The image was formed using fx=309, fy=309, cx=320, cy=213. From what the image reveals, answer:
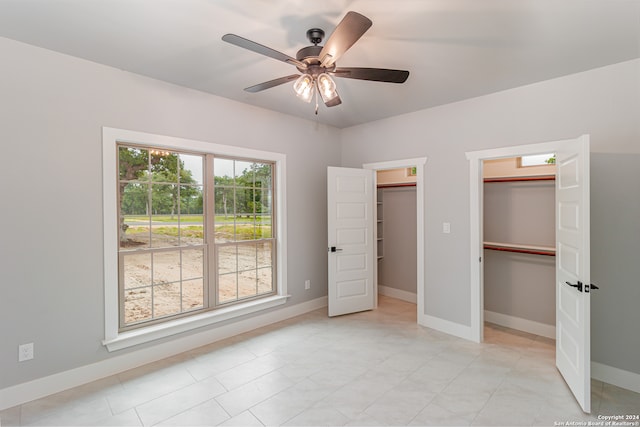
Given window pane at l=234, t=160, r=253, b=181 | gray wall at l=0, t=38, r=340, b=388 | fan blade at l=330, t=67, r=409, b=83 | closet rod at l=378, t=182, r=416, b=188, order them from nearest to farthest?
fan blade at l=330, t=67, r=409, b=83
gray wall at l=0, t=38, r=340, b=388
window pane at l=234, t=160, r=253, b=181
closet rod at l=378, t=182, r=416, b=188

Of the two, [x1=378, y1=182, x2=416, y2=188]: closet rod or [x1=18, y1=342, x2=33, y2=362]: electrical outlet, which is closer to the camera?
[x1=18, y1=342, x2=33, y2=362]: electrical outlet

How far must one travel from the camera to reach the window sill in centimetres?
280

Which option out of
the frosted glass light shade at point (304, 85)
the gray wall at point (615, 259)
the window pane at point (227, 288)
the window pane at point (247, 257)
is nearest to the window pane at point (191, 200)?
the window pane at point (247, 257)

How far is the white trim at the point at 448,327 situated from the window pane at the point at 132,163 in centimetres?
369

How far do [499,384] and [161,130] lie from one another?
3864mm

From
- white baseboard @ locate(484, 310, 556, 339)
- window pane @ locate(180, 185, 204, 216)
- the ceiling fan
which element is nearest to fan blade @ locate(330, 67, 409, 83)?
the ceiling fan

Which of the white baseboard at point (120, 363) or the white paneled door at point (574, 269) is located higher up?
the white paneled door at point (574, 269)

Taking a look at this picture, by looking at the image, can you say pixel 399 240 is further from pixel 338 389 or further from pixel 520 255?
pixel 338 389

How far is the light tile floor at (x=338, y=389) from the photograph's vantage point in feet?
7.14

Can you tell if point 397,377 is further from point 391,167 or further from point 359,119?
point 359,119

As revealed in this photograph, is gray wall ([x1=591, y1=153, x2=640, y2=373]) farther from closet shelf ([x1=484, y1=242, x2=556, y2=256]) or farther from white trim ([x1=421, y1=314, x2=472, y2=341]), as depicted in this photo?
white trim ([x1=421, y1=314, x2=472, y2=341])

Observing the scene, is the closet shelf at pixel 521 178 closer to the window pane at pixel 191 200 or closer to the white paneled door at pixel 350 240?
the white paneled door at pixel 350 240

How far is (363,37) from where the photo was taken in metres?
2.25

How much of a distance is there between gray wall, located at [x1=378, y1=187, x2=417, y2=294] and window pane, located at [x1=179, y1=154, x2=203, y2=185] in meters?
3.12
